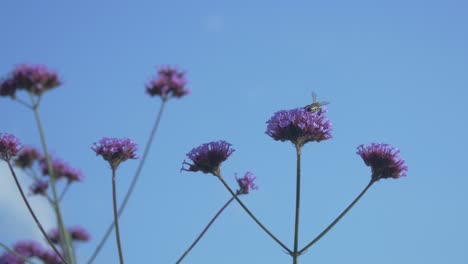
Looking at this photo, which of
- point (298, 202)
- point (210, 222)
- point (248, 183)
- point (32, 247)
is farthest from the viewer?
point (32, 247)

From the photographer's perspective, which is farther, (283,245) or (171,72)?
(171,72)

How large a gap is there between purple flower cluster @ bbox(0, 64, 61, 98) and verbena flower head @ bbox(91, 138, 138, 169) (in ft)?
3.63

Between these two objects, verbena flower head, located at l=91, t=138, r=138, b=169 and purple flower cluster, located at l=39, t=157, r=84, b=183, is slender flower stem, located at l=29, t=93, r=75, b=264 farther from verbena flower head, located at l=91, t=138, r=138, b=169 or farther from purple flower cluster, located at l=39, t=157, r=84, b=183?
purple flower cluster, located at l=39, t=157, r=84, b=183

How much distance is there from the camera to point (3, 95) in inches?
273

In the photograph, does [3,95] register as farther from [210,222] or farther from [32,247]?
[32,247]

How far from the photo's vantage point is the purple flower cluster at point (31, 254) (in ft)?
26.8

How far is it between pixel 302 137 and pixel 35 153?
5.00 meters

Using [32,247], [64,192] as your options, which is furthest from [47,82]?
[32,247]

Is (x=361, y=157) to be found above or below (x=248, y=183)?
below

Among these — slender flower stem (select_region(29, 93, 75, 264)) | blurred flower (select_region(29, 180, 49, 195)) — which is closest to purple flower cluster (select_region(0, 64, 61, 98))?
slender flower stem (select_region(29, 93, 75, 264))

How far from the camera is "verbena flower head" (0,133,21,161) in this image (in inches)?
258

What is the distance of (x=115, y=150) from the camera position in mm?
6199

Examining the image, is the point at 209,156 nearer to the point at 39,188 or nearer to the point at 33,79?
the point at 33,79

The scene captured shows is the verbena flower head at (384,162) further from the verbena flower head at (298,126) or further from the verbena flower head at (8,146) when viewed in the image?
the verbena flower head at (8,146)
